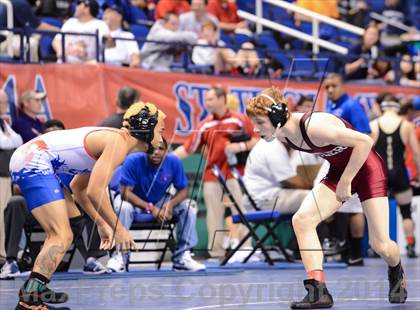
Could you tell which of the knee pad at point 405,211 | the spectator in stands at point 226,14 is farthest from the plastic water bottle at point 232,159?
the spectator in stands at point 226,14

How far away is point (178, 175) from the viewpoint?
1217cm

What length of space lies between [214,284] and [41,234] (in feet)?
8.65

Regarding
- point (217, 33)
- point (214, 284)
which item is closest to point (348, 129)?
point (214, 284)

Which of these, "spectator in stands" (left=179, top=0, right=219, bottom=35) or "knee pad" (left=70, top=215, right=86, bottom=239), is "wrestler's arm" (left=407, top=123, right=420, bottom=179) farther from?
"knee pad" (left=70, top=215, right=86, bottom=239)

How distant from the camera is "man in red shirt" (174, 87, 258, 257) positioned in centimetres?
1328

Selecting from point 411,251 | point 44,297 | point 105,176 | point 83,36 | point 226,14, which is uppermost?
point 105,176

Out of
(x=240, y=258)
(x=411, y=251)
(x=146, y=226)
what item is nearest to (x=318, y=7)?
(x=411, y=251)

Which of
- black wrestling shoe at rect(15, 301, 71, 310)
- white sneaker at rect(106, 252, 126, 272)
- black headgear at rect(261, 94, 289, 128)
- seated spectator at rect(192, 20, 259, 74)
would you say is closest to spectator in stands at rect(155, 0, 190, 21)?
seated spectator at rect(192, 20, 259, 74)

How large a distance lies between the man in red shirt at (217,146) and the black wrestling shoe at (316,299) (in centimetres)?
549

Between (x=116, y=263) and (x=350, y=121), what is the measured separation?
137 inches

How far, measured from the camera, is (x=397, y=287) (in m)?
8.21

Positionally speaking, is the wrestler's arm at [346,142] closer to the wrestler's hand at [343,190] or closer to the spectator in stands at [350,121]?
the wrestler's hand at [343,190]

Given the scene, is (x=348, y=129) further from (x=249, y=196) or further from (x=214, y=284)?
(x=249, y=196)

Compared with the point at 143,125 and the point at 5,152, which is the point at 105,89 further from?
the point at 143,125
